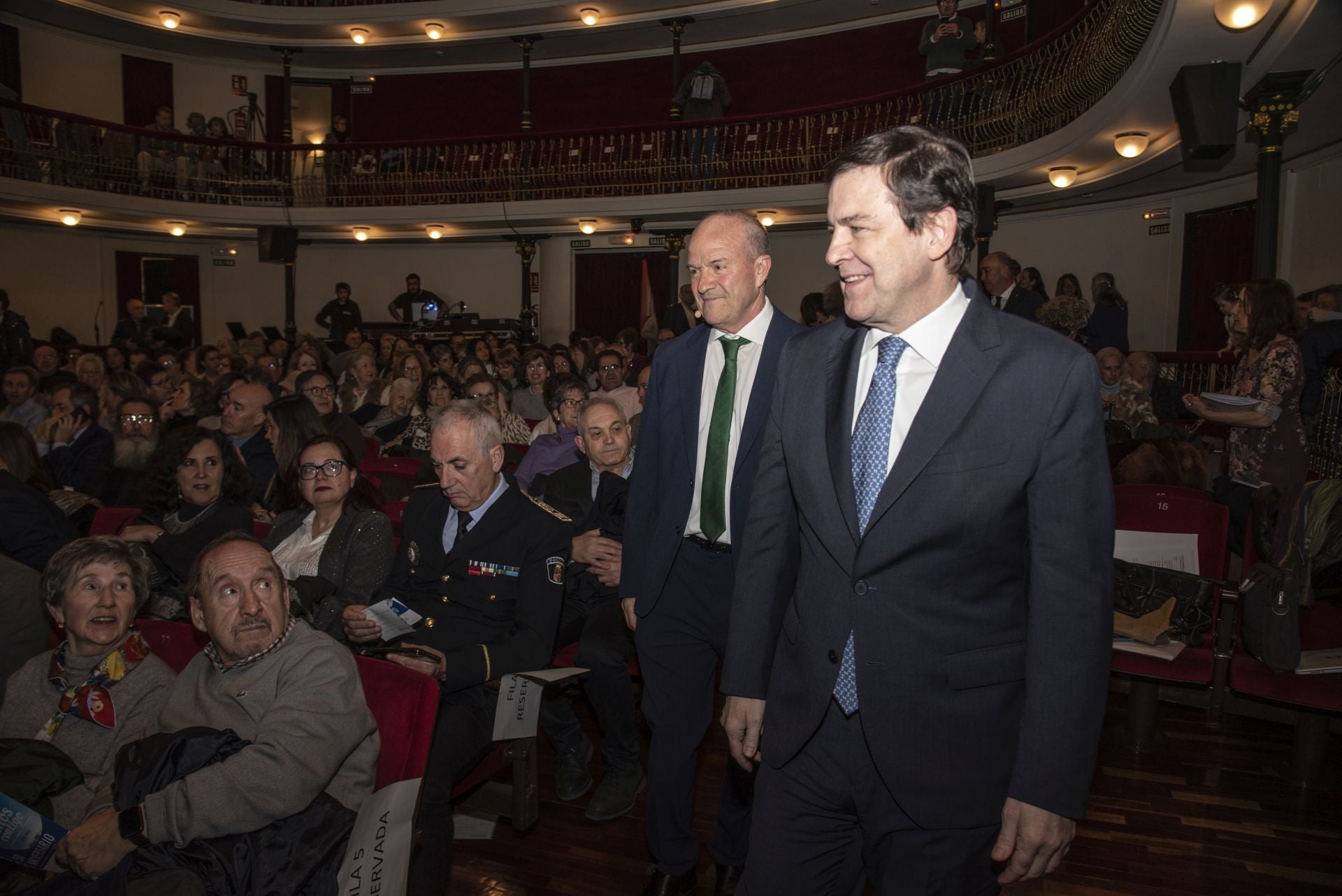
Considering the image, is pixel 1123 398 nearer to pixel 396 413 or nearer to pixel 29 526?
pixel 396 413

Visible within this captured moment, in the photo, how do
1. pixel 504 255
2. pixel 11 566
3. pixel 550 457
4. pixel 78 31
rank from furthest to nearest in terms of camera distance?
pixel 504 255 < pixel 78 31 < pixel 550 457 < pixel 11 566

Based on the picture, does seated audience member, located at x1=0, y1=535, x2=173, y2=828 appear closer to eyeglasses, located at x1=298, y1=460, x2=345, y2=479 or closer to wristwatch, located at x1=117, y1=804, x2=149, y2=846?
wristwatch, located at x1=117, y1=804, x2=149, y2=846

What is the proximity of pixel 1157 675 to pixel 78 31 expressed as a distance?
1736 cm

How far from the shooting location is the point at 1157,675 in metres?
3.06

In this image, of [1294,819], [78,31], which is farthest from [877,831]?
[78,31]

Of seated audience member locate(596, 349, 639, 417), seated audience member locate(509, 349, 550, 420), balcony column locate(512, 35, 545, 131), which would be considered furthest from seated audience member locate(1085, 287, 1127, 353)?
balcony column locate(512, 35, 545, 131)

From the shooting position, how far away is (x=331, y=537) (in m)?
2.93

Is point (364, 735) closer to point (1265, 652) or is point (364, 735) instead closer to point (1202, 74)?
point (1265, 652)

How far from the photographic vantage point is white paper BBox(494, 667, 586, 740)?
2385 millimetres

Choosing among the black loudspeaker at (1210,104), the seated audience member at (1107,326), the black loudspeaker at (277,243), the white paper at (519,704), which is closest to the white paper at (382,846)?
the white paper at (519,704)

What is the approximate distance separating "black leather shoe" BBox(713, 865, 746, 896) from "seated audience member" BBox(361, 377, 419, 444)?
177 inches

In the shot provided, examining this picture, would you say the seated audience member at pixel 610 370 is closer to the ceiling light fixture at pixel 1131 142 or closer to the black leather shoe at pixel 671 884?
the black leather shoe at pixel 671 884

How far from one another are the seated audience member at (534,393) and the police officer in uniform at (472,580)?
440 cm

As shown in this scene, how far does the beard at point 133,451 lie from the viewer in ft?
14.8
